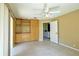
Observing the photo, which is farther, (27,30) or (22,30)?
(27,30)

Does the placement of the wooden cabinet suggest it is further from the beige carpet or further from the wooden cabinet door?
the beige carpet

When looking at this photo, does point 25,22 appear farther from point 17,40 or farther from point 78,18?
point 78,18

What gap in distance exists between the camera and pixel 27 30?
11281 millimetres

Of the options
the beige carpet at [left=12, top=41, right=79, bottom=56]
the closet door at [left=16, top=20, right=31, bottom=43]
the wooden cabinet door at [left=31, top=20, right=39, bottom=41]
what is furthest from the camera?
the wooden cabinet door at [left=31, top=20, right=39, bottom=41]

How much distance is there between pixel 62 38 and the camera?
8164mm

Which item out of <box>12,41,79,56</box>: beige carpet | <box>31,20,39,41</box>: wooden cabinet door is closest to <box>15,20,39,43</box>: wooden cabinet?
<box>31,20,39,41</box>: wooden cabinet door

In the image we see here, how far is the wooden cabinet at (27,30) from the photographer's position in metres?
10.7

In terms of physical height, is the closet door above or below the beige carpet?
above

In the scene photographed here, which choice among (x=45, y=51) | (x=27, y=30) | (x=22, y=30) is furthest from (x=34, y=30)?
(x=45, y=51)

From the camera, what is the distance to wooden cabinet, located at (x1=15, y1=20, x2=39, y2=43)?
10705 millimetres

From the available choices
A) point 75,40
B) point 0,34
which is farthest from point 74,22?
point 0,34

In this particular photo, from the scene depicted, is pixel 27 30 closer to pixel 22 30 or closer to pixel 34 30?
pixel 22 30

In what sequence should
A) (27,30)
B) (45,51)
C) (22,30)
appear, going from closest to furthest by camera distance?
(45,51)
(22,30)
(27,30)

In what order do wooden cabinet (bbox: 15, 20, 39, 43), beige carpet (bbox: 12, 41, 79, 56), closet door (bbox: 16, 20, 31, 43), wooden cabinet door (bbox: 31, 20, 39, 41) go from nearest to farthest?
beige carpet (bbox: 12, 41, 79, 56)
closet door (bbox: 16, 20, 31, 43)
wooden cabinet (bbox: 15, 20, 39, 43)
wooden cabinet door (bbox: 31, 20, 39, 41)
